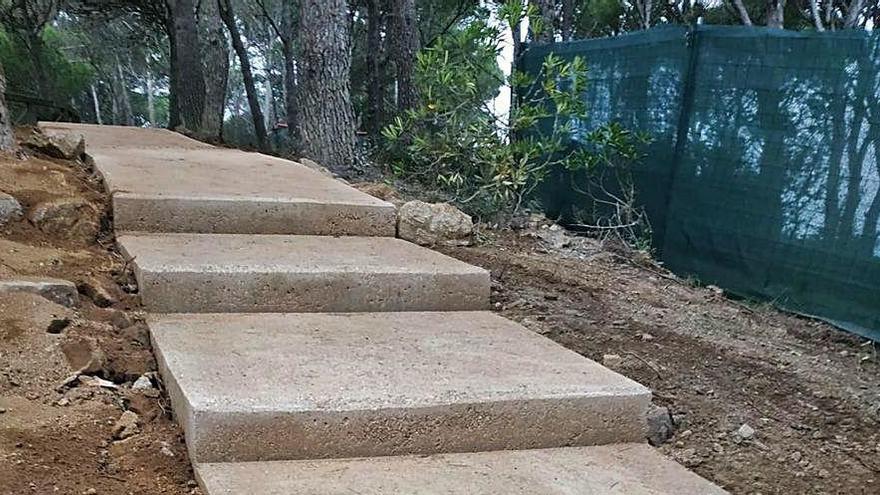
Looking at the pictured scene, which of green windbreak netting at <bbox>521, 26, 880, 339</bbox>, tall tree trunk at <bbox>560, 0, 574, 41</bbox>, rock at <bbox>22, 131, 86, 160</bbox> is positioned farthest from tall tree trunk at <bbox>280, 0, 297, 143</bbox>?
green windbreak netting at <bbox>521, 26, 880, 339</bbox>

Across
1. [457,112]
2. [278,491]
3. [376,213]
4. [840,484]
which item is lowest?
[840,484]

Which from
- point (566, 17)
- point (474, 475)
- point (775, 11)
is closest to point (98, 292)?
point (474, 475)

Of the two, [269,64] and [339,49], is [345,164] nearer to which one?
[339,49]

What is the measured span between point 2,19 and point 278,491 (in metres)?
15.3

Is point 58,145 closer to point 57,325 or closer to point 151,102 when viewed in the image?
point 57,325

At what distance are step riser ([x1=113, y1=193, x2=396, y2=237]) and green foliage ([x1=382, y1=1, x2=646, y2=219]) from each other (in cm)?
133

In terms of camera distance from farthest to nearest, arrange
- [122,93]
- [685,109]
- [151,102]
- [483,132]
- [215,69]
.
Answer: [151,102], [122,93], [215,69], [483,132], [685,109]

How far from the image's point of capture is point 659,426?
2.01m

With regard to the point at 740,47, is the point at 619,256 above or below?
below

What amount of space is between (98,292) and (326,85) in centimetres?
342

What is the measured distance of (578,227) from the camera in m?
4.89

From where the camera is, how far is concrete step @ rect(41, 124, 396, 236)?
8.84 feet

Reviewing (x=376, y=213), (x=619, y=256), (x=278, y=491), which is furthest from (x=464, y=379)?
(x=619, y=256)

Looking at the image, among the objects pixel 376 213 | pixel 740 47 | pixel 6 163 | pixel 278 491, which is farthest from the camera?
pixel 740 47
